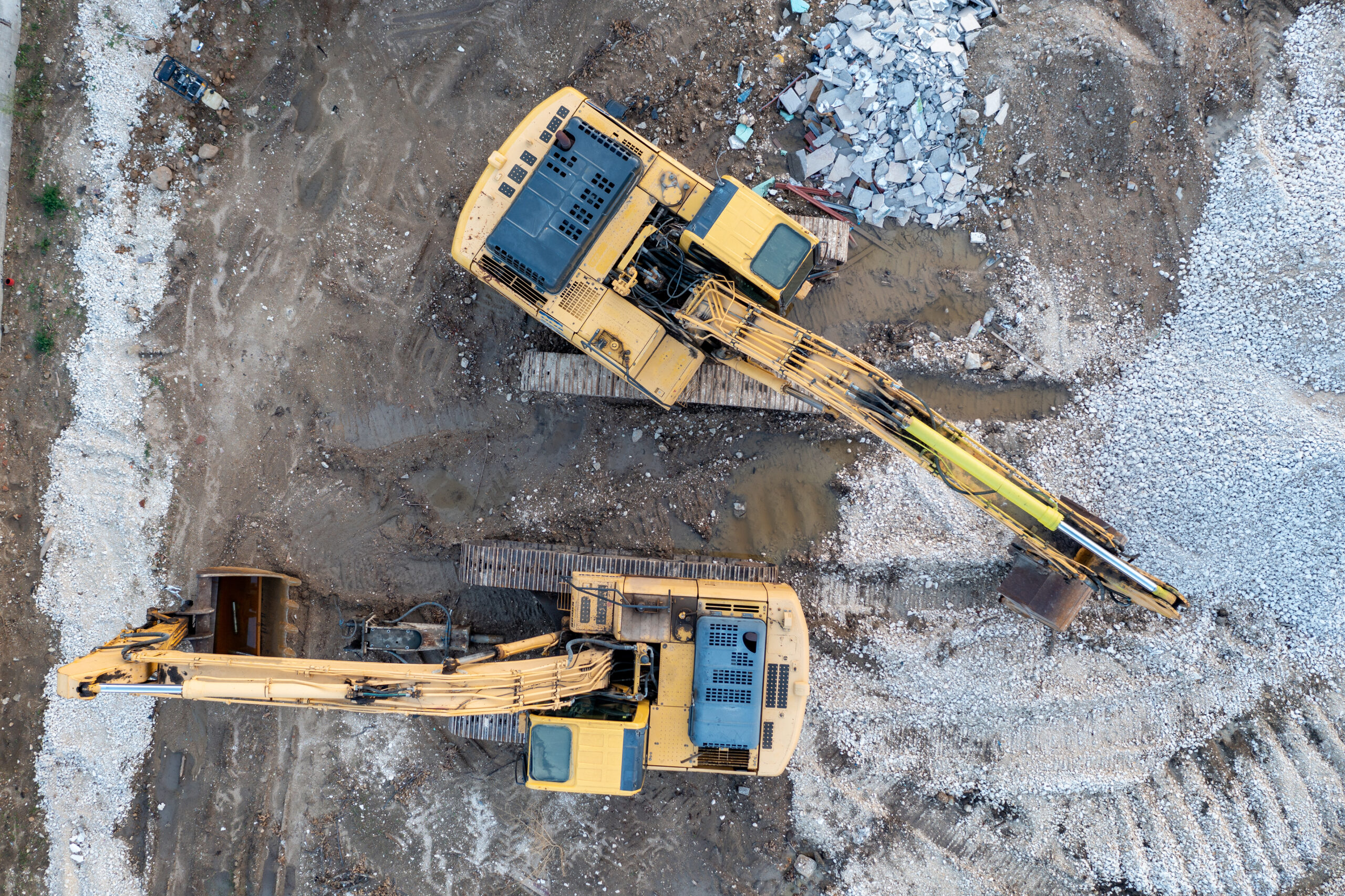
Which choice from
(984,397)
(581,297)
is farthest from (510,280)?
(984,397)

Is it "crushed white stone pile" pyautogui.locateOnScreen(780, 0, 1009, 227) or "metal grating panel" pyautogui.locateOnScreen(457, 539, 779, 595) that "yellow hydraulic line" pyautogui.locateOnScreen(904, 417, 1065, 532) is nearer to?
"metal grating panel" pyautogui.locateOnScreen(457, 539, 779, 595)

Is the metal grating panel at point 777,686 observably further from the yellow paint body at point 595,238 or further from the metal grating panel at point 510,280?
the metal grating panel at point 510,280

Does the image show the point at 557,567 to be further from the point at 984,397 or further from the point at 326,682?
the point at 984,397

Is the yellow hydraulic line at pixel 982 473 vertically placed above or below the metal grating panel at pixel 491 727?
above

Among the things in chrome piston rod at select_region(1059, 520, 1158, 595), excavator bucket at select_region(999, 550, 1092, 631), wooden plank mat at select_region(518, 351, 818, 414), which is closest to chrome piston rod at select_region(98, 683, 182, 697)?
wooden plank mat at select_region(518, 351, 818, 414)

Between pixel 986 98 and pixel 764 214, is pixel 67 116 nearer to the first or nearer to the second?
pixel 764 214

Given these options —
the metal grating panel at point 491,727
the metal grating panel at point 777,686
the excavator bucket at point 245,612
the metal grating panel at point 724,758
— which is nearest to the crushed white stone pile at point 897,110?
the metal grating panel at point 777,686
